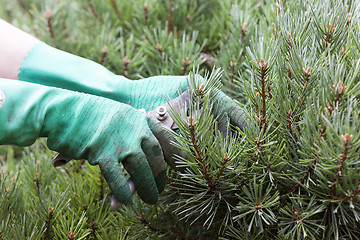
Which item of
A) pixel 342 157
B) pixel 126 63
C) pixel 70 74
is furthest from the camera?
pixel 126 63

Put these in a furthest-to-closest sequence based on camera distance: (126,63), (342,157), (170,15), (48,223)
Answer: (170,15), (126,63), (48,223), (342,157)

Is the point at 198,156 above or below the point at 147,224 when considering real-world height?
above

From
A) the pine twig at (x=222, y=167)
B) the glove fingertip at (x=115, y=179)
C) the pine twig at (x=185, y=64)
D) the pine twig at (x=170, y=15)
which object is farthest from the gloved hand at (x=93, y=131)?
the pine twig at (x=170, y=15)

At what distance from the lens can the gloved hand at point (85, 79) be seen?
0.80 metres

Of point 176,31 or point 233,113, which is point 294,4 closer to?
point 233,113

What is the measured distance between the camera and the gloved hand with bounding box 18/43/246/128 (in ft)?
2.64

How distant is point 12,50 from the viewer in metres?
0.84

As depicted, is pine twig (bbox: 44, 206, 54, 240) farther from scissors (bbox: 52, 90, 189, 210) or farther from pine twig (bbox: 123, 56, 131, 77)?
pine twig (bbox: 123, 56, 131, 77)

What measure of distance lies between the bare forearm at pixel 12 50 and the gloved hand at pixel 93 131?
20 cm

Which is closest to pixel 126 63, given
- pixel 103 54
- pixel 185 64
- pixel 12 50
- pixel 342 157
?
pixel 103 54

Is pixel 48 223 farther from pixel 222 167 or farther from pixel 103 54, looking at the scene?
pixel 103 54

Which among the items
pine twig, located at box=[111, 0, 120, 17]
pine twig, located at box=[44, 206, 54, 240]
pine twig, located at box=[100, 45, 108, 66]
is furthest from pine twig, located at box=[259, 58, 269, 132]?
pine twig, located at box=[111, 0, 120, 17]

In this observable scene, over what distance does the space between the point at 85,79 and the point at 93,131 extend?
21 cm

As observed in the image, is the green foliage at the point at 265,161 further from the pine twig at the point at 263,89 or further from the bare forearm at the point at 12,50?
the bare forearm at the point at 12,50
